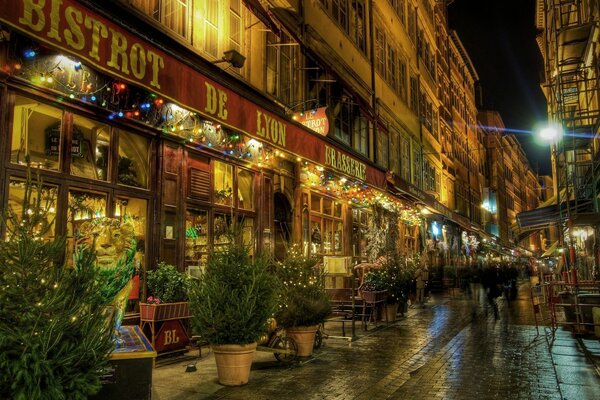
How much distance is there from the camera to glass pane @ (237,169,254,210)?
12.8m

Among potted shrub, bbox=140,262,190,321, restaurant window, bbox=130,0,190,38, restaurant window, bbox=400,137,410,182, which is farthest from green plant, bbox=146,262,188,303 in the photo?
restaurant window, bbox=400,137,410,182

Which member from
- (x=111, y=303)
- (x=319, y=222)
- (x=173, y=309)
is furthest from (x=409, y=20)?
(x=111, y=303)

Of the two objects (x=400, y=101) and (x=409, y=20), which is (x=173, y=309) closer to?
(x=400, y=101)

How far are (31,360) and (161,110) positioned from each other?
6.88 metres

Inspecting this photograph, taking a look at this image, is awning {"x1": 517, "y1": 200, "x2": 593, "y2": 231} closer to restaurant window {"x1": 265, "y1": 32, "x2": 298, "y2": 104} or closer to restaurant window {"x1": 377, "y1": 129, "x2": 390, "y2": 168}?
restaurant window {"x1": 377, "y1": 129, "x2": 390, "y2": 168}

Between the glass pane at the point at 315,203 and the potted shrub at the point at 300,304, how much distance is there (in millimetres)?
6857

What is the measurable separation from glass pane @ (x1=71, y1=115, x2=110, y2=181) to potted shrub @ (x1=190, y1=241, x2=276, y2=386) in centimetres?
288

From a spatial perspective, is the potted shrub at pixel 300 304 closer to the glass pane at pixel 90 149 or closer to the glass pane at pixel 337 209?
the glass pane at pixel 90 149

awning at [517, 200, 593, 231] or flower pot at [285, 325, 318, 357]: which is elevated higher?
awning at [517, 200, 593, 231]

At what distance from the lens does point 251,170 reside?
13.1 meters

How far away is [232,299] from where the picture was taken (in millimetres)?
7129

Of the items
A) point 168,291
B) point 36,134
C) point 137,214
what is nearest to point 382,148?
point 137,214

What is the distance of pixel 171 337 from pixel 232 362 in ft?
6.85

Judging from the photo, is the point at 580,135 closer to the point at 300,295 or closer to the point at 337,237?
the point at 337,237
